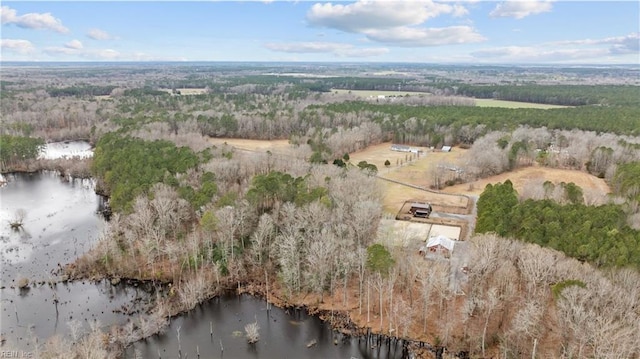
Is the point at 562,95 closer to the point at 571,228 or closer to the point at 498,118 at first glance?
the point at 498,118

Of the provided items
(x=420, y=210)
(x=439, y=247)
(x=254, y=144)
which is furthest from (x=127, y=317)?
(x=254, y=144)

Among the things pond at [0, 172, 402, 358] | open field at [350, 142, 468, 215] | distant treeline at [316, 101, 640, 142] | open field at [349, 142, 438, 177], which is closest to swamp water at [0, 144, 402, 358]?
pond at [0, 172, 402, 358]

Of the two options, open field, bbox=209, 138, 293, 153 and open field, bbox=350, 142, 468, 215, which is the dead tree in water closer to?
open field, bbox=209, 138, 293, 153

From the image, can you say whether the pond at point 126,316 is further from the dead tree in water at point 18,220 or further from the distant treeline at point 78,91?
the distant treeline at point 78,91

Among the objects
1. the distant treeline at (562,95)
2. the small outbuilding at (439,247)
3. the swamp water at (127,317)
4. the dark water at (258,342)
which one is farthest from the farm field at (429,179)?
the distant treeline at (562,95)

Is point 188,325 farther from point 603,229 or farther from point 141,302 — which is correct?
point 603,229

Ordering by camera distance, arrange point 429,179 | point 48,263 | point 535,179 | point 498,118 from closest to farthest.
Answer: point 48,263 < point 535,179 < point 429,179 < point 498,118

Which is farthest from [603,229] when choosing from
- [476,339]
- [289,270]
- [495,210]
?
[289,270]
